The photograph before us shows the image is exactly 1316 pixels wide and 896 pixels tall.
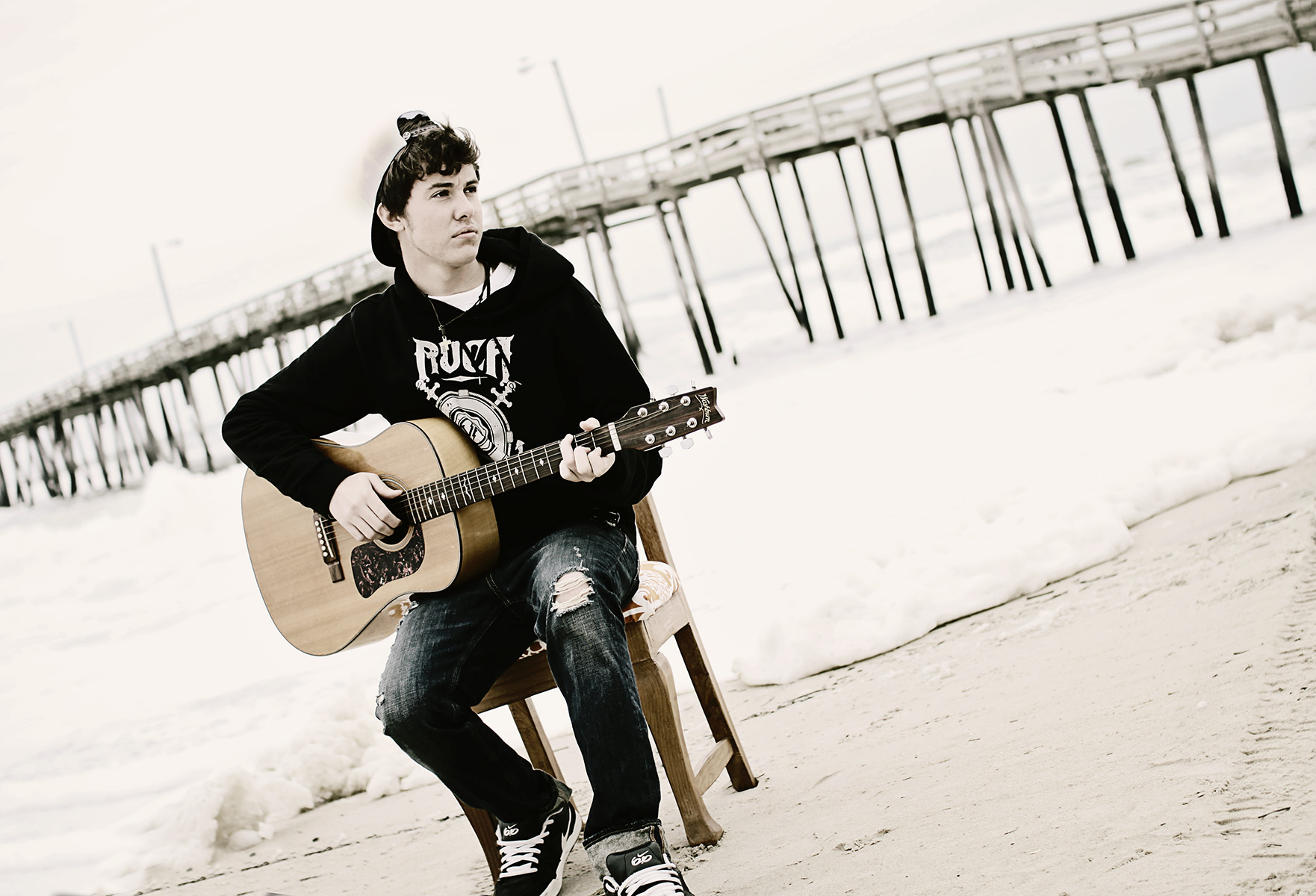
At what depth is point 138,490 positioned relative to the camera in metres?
6.82

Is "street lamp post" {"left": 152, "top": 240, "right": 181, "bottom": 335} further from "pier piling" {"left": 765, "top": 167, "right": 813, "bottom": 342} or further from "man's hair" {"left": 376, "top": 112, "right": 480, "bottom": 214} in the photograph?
"man's hair" {"left": 376, "top": 112, "right": 480, "bottom": 214}

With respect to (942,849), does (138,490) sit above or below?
above

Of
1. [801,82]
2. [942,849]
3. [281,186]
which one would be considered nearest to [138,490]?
[281,186]

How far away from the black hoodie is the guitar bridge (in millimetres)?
96

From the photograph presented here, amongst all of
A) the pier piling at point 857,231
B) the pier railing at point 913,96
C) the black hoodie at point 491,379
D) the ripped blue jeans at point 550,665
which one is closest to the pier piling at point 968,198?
the pier railing at point 913,96

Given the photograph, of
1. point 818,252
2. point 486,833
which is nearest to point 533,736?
point 486,833

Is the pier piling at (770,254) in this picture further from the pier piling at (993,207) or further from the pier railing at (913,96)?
the pier piling at (993,207)

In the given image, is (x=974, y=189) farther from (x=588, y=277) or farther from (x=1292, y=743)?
(x=1292, y=743)

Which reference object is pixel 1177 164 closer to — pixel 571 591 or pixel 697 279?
pixel 697 279

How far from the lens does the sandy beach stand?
1.12 meters

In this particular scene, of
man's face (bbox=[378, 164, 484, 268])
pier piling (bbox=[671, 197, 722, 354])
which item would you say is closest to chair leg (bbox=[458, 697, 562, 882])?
man's face (bbox=[378, 164, 484, 268])

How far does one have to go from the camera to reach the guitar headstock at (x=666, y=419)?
1422 mm

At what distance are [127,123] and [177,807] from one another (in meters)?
3.51

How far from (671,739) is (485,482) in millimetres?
496
